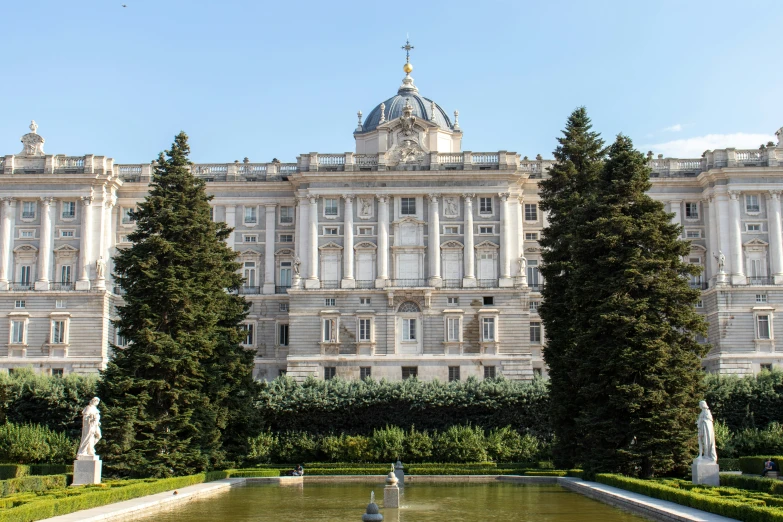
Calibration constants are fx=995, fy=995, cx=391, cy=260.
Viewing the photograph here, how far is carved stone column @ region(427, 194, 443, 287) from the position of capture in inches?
2677

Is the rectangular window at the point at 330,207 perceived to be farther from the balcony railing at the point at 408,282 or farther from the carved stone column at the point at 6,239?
the carved stone column at the point at 6,239

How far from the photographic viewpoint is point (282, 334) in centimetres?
7050

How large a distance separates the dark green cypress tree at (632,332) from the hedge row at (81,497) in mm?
15674

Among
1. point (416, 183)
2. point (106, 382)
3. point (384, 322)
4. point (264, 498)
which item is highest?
point (416, 183)

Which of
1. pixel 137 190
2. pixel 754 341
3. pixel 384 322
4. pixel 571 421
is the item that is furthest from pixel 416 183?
pixel 571 421

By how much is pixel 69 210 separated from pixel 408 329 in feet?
84.6

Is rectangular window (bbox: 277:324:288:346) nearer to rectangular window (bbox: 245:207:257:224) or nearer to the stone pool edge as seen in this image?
rectangular window (bbox: 245:207:257:224)

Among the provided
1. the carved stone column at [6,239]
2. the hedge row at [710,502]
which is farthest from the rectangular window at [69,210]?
the hedge row at [710,502]

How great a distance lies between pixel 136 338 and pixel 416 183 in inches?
1263

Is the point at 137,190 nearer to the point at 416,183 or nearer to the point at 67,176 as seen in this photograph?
the point at 67,176

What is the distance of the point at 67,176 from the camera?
231 feet

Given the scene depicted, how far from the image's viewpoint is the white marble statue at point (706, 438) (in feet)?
104

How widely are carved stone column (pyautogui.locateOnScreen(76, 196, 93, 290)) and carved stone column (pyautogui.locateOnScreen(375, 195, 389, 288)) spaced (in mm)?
20317

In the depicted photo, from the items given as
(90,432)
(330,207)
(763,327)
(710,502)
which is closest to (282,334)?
(330,207)
